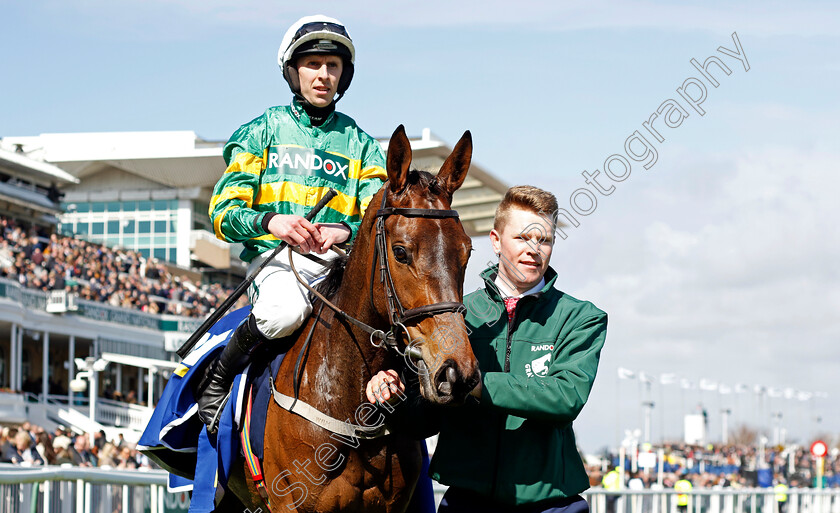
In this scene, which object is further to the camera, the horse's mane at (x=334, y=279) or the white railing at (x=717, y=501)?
the white railing at (x=717, y=501)

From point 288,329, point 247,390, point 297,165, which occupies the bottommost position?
point 247,390

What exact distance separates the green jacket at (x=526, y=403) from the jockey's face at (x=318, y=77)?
1.25 m

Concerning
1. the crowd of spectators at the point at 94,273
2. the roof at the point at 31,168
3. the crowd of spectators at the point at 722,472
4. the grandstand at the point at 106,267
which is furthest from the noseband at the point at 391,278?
the roof at the point at 31,168

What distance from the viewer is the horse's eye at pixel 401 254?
11.3ft

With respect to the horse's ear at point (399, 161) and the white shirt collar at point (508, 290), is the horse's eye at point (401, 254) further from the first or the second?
the white shirt collar at point (508, 290)

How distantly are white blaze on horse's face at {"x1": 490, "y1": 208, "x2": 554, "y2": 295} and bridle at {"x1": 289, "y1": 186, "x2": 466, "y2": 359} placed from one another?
212 millimetres

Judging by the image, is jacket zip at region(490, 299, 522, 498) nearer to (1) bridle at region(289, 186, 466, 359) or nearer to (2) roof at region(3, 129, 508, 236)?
(1) bridle at region(289, 186, 466, 359)

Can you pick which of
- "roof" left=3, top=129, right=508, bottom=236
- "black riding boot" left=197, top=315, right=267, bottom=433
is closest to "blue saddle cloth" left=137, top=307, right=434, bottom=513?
"black riding boot" left=197, top=315, right=267, bottom=433

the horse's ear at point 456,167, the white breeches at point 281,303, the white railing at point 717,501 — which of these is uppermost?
the horse's ear at point 456,167

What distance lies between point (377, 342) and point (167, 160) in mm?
44950

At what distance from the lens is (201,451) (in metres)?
4.50

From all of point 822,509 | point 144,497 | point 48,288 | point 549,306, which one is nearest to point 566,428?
point 549,306

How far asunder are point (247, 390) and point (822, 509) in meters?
11.7

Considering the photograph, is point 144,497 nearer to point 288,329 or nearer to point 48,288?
point 288,329
